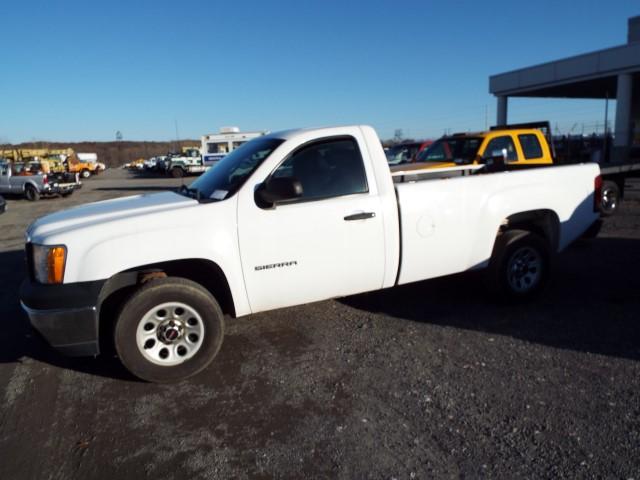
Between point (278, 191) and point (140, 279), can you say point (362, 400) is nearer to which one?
point (278, 191)

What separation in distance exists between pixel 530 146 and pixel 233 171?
7.84 m

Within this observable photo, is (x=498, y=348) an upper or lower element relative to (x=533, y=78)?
lower

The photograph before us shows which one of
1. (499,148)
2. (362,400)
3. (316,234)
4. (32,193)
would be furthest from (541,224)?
(32,193)

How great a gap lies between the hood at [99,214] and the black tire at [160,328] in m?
0.59

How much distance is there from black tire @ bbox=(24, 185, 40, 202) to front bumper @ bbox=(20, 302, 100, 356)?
20559 mm

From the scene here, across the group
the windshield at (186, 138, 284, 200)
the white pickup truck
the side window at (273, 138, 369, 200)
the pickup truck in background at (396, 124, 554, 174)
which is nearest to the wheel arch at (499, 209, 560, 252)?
the white pickup truck

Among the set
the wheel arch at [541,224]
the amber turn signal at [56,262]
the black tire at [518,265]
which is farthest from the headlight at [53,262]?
the wheel arch at [541,224]

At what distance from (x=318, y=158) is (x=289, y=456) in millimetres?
2413

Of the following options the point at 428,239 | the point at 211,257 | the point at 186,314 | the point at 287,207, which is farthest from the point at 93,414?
the point at 428,239

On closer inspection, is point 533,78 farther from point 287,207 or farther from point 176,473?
point 176,473

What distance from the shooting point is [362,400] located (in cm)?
349

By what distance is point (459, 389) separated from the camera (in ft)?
11.7

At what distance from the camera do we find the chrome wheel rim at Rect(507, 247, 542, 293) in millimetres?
5121

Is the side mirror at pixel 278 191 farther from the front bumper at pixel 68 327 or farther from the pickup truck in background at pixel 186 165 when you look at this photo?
the pickup truck in background at pixel 186 165
